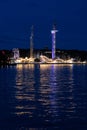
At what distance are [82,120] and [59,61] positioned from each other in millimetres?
159433

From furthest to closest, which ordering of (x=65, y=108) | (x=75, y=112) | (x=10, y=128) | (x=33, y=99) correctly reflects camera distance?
(x=33, y=99), (x=65, y=108), (x=75, y=112), (x=10, y=128)

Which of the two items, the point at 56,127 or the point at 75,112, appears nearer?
the point at 56,127

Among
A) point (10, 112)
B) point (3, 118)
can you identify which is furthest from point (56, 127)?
point (10, 112)

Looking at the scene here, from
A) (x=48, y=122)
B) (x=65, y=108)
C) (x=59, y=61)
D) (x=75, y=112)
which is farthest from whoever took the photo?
(x=59, y=61)

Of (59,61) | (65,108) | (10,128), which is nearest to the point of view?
(10,128)

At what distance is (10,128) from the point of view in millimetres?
15211

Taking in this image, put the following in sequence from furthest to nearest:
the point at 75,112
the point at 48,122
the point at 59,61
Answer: the point at 59,61
the point at 75,112
the point at 48,122

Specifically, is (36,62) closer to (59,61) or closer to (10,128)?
(59,61)

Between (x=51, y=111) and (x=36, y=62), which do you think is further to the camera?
(x=36, y=62)

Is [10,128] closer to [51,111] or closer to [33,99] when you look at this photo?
[51,111]

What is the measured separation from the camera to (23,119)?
55.8ft

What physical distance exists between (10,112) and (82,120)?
3.37 metres

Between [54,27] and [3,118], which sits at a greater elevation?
[54,27]

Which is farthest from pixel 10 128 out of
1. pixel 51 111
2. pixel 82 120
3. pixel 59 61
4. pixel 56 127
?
pixel 59 61
